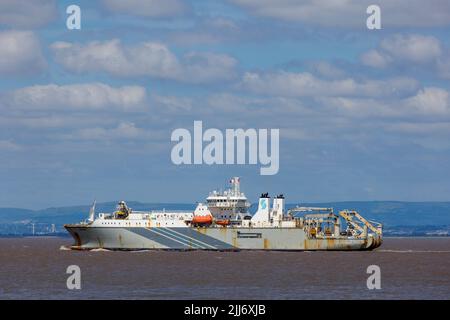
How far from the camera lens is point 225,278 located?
81938 mm

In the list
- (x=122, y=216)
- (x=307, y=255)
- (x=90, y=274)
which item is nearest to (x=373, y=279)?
(x=90, y=274)

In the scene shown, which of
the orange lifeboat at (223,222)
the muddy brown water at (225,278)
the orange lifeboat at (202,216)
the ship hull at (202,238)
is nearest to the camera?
the muddy brown water at (225,278)

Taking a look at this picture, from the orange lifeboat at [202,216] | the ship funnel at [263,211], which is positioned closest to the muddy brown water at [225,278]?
the orange lifeboat at [202,216]

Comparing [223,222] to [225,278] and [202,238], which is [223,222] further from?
[225,278]

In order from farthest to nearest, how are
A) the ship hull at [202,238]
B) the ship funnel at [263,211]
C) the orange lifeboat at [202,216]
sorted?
the ship funnel at [263,211]
the orange lifeboat at [202,216]
the ship hull at [202,238]

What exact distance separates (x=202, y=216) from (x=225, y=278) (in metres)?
39.8

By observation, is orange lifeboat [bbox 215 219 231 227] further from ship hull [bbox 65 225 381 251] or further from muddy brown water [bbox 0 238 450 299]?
muddy brown water [bbox 0 238 450 299]

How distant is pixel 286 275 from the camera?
8512 cm

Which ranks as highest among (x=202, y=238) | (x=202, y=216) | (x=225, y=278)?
(x=202, y=216)

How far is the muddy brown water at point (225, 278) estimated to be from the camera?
68438 millimetres

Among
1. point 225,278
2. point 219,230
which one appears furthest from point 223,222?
point 225,278

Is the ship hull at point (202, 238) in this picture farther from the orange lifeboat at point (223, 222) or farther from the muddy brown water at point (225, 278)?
the muddy brown water at point (225, 278)
